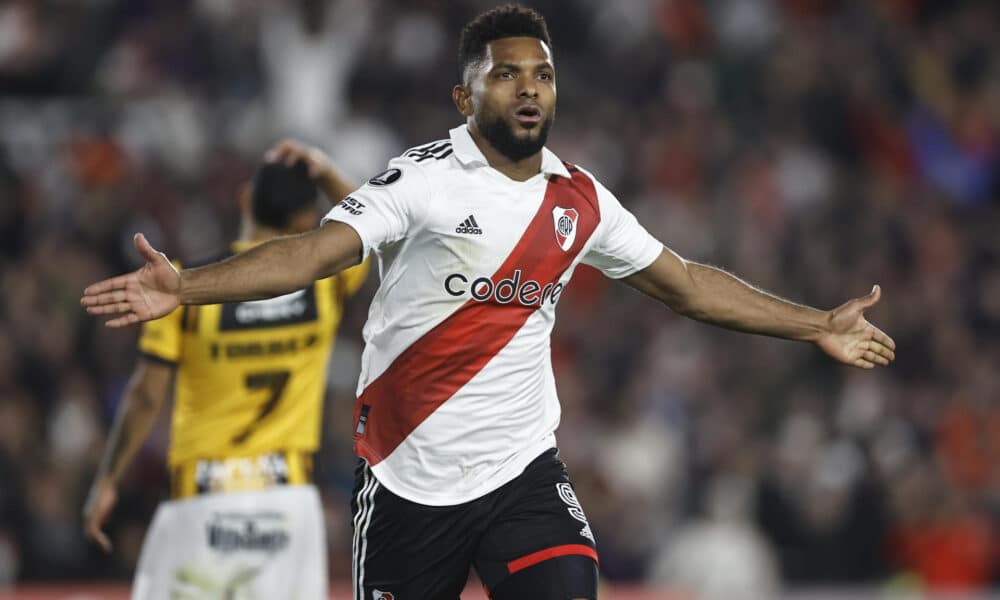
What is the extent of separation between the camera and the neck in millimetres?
5492

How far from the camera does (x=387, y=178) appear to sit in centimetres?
529

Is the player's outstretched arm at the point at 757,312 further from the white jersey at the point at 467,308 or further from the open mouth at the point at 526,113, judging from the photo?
the open mouth at the point at 526,113

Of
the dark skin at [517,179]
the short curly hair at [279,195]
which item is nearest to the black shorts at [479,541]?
the dark skin at [517,179]

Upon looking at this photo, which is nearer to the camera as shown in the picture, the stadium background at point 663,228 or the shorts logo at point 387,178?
the shorts logo at point 387,178

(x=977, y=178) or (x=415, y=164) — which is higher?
(x=977, y=178)

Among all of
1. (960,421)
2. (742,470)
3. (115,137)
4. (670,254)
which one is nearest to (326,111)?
(115,137)

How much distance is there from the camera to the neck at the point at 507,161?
5.49 m

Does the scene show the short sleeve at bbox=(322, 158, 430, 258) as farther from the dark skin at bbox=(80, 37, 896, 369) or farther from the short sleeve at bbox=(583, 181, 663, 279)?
the short sleeve at bbox=(583, 181, 663, 279)

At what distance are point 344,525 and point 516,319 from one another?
6438 millimetres

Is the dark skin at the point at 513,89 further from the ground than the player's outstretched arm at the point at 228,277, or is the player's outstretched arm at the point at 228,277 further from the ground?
the dark skin at the point at 513,89

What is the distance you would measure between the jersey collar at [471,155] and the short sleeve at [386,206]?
19 cm

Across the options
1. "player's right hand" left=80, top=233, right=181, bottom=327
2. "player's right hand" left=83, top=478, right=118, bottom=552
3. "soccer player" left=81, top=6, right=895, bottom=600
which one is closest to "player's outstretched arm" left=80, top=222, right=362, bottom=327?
"player's right hand" left=80, top=233, right=181, bottom=327

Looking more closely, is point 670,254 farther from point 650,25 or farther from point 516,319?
point 650,25

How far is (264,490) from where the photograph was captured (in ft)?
22.4
